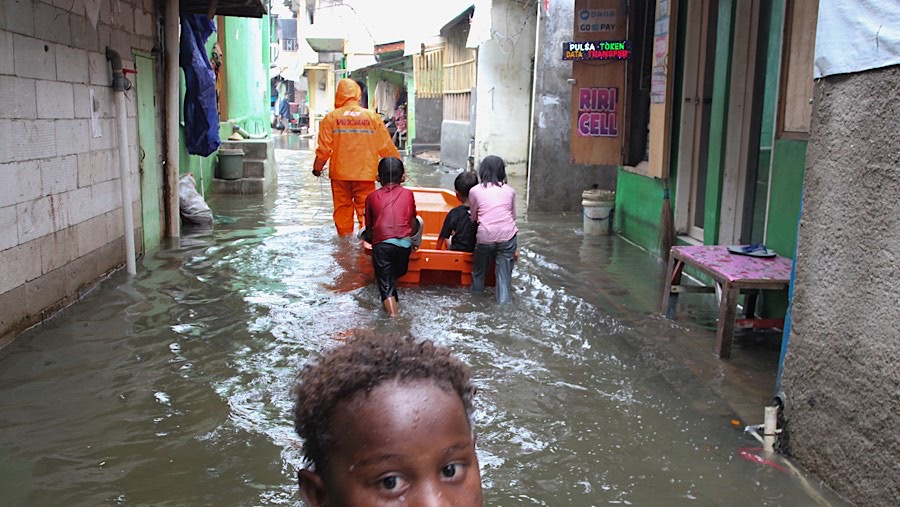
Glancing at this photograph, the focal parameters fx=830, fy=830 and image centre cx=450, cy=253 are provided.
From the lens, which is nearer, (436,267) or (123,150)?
(436,267)

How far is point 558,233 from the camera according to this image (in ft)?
37.3

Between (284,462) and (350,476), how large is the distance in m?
2.73

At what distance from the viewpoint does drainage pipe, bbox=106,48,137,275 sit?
8.14 metres

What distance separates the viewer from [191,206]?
11.2m

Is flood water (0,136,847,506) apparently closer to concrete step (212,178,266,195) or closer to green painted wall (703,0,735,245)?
green painted wall (703,0,735,245)

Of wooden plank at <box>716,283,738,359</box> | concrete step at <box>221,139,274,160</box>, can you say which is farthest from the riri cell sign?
concrete step at <box>221,139,274,160</box>

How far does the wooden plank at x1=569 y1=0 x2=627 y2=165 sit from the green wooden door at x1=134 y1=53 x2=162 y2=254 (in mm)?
4983

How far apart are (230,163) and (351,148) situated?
5.94 meters

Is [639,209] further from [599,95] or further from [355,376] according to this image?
[355,376]

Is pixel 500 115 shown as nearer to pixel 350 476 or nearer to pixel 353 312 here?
pixel 353 312

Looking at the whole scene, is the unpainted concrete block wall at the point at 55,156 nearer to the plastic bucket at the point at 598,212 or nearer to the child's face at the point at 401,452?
the child's face at the point at 401,452

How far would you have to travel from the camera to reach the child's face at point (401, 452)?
144cm

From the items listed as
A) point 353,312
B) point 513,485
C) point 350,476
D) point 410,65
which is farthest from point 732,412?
point 410,65

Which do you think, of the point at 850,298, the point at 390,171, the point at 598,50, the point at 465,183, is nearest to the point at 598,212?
the point at 598,50
